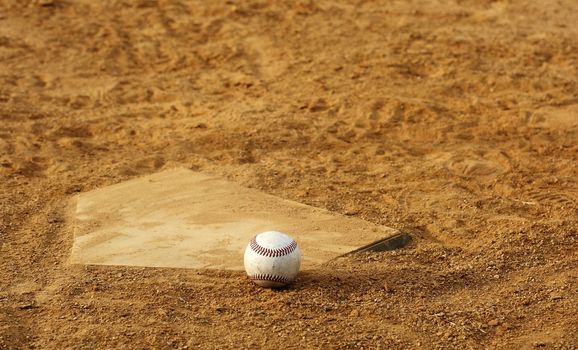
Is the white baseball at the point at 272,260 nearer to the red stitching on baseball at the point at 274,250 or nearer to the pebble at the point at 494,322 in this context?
the red stitching on baseball at the point at 274,250

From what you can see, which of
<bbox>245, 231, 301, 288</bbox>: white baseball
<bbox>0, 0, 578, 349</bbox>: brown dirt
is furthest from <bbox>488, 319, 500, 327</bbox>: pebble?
<bbox>245, 231, 301, 288</bbox>: white baseball

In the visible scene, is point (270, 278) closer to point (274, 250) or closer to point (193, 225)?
point (274, 250)

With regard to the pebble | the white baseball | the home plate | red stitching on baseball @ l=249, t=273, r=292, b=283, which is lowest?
the home plate

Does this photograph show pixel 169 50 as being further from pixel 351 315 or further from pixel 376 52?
pixel 351 315

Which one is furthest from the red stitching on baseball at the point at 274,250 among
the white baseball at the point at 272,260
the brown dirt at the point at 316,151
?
the brown dirt at the point at 316,151

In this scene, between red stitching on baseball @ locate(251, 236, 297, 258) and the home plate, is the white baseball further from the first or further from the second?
the home plate

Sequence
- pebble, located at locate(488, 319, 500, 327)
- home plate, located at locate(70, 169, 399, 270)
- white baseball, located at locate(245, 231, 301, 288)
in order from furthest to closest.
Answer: home plate, located at locate(70, 169, 399, 270)
white baseball, located at locate(245, 231, 301, 288)
pebble, located at locate(488, 319, 500, 327)

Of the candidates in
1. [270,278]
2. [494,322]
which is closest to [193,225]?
[270,278]

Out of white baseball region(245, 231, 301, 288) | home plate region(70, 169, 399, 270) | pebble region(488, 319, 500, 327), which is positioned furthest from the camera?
home plate region(70, 169, 399, 270)
